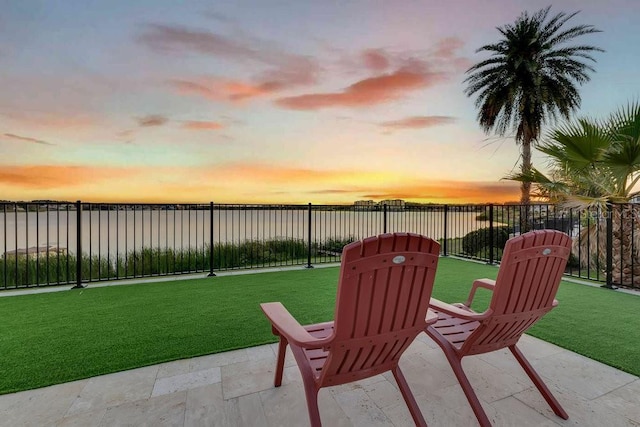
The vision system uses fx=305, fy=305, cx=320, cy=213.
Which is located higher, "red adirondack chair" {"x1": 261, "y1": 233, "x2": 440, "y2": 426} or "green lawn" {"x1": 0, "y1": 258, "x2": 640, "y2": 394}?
"red adirondack chair" {"x1": 261, "y1": 233, "x2": 440, "y2": 426}

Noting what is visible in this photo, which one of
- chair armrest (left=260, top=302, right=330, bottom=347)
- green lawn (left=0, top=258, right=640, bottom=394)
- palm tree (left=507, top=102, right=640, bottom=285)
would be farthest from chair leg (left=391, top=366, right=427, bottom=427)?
palm tree (left=507, top=102, right=640, bottom=285)

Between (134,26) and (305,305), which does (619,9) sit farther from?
(134,26)

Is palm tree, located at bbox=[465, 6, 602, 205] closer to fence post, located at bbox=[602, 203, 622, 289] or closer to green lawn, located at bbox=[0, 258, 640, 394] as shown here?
fence post, located at bbox=[602, 203, 622, 289]

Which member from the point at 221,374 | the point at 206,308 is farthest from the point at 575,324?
the point at 206,308

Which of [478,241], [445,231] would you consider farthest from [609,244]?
[478,241]

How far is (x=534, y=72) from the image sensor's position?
Answer: 36.4 ft

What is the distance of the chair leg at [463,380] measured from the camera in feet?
5.43

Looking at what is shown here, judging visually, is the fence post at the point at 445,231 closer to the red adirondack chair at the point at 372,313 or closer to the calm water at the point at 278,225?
the calm water at the point at 278,225

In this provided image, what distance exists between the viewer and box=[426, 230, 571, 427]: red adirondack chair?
67.4 inches

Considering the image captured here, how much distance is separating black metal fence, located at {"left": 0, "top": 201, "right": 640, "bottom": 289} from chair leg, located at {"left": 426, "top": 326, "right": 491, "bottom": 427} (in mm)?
4829

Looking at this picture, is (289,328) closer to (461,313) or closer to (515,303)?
(461,313)

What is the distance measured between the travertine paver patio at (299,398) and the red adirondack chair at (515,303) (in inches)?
9.2

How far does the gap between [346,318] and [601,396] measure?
77.5 inches

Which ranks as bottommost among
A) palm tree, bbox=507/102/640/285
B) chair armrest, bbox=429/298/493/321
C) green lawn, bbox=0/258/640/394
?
green lawn, bbox=0/258/640/394
